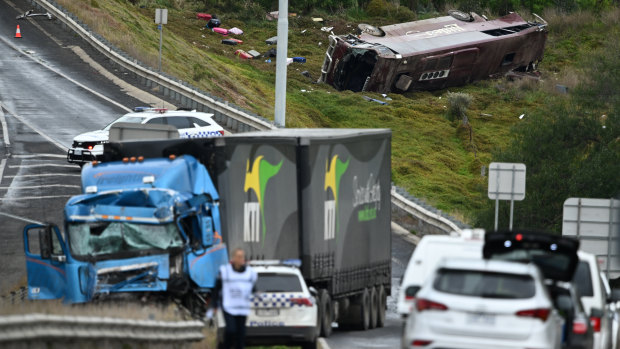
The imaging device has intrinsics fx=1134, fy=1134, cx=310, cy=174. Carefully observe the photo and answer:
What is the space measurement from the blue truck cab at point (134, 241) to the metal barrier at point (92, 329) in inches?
80.2

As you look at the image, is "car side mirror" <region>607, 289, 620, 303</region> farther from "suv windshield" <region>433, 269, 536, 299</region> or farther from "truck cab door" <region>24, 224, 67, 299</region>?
"truck cab door" <region>24, 224, 67, 299</region>

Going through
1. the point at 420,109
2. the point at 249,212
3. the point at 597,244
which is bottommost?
the point at 420,109

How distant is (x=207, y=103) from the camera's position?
42.4 meters

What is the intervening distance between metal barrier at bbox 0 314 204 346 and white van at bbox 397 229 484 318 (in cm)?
300

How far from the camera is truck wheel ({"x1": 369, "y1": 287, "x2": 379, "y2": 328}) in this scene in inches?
877

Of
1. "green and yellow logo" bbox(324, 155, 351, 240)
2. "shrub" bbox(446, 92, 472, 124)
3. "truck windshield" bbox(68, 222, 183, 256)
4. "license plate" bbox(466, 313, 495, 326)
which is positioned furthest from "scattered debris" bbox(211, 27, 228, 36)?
"license plate" bbox(466, 313, 495, 326)

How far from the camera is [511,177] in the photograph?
25.5 m

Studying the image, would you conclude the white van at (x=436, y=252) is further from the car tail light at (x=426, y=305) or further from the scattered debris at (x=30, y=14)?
the scattered debris at (x=30, y=14)

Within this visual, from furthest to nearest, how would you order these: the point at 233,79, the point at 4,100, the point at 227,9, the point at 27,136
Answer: the point at 227,9
the point at 233,79
the point at 4,100
the point at 27,136

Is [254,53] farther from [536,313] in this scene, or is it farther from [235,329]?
[536,313]

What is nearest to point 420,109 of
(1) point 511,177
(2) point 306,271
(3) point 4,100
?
(3) point 4,100

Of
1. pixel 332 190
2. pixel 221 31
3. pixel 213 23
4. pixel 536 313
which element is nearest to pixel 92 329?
pixel 536 313

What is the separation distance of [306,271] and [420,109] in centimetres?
4481

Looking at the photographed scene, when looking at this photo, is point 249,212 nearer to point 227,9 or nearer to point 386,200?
point 386,200
